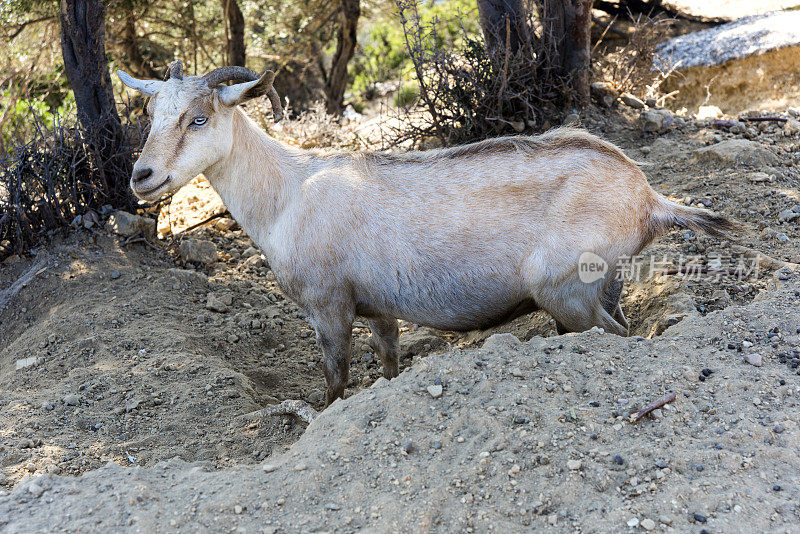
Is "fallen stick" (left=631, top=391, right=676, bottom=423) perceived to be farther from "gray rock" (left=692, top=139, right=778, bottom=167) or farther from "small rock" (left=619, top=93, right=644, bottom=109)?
"small rock" (left=619, top=93, right=644, bottom=109)

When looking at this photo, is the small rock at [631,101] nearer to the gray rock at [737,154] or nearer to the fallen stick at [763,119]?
the fallen stick at [763,119]

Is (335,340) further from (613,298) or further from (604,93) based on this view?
(604,93)

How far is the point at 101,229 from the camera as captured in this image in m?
6.63

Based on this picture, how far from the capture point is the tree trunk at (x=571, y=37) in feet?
24.7

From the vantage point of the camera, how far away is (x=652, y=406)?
137 inches

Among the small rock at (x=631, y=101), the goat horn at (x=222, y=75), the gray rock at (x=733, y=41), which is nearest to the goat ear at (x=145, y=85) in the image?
the goat horn at (x=222, y=75)

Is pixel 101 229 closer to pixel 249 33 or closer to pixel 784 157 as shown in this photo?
pixel 784 157

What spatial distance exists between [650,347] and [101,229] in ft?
16.4

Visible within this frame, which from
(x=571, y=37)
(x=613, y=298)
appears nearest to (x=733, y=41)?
(x=571, y=37)

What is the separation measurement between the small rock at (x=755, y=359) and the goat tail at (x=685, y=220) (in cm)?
94

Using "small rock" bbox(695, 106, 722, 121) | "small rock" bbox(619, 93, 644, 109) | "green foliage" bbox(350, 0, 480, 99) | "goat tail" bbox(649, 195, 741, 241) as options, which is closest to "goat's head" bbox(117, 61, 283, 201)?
"goat tail" bbox(649, 195, 741, 241)

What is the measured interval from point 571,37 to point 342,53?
5199 mm

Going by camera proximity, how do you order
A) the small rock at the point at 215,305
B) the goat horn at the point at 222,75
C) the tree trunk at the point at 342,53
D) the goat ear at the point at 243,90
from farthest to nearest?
the tree trunk at the point at 342,53
the small rock at the point at 215,305
the goat horn at the point at 222,75
the goat ear at the point at 243,90

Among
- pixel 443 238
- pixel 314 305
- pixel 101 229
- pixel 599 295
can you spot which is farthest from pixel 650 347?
pixel 101 229
